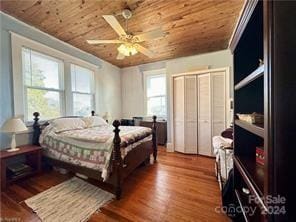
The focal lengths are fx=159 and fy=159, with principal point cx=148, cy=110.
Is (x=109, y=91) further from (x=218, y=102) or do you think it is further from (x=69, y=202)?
(x=69, y=202)

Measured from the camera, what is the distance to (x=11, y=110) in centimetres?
278

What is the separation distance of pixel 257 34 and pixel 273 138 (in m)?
1.03

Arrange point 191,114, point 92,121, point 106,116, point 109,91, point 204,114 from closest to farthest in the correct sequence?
1. point 92,121
2. point 204,114
3. point 191,114
4. point 106,116
5. point 109,91

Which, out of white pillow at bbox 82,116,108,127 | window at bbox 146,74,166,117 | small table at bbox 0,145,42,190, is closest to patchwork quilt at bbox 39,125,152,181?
small table at bbox 0,145,42,190

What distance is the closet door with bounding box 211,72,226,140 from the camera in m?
3.73

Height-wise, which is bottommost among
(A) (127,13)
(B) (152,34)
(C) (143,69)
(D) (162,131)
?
(D) (162,131)

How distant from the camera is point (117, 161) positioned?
7.14 feet

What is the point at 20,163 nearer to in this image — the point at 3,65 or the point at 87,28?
the point at 3,65

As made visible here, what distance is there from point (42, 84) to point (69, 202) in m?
2.47

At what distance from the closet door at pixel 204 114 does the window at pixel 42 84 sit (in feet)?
10.9

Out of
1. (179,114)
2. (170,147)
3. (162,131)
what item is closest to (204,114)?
(179,114)

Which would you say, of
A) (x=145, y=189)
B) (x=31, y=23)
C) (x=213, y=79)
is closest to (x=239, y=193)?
(x=145, y=189)

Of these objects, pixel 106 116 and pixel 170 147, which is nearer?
pixel 170 147

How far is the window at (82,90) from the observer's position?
4.05 metres
